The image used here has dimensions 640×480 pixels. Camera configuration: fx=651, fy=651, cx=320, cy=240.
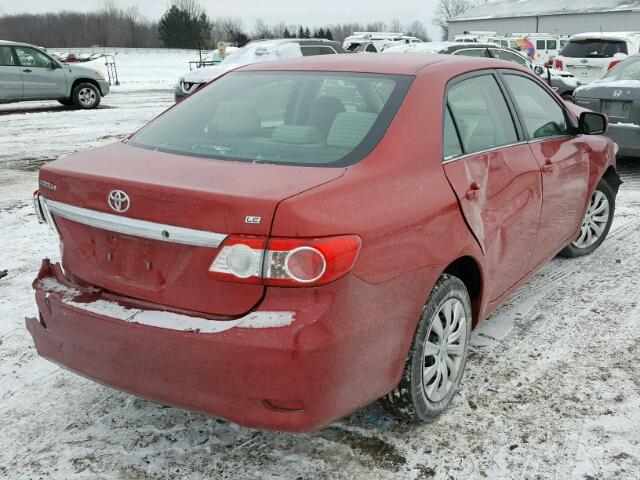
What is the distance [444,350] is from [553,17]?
2411 inches

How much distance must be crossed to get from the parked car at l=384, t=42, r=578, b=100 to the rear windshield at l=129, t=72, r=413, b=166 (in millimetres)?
9275

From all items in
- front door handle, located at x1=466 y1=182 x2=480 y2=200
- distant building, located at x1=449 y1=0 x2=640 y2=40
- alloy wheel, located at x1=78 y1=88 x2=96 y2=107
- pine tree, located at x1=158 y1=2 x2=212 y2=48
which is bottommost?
front door handle, located at x1=466 y1=182 x2=480 y2=200

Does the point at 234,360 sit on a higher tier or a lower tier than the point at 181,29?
lower

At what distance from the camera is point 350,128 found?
280cm

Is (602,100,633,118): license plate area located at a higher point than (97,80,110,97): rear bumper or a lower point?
lower

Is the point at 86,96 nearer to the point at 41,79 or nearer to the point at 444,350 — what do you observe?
the point at 41,79

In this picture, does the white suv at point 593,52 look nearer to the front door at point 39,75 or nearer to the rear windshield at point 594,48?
the rear windshield at point 594,48

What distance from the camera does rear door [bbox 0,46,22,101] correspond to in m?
15.7

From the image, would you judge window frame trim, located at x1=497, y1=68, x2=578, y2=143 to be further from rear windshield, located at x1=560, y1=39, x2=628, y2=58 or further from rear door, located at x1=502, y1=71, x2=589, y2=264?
rear windshield, located at x1=560, y1=39, x2=628, y2=58

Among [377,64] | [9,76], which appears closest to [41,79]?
[9,76]

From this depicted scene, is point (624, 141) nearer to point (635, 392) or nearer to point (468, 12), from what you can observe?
point (635, 392)

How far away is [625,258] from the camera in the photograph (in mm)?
5168

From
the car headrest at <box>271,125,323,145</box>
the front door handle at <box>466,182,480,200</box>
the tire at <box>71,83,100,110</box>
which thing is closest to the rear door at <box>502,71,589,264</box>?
the front door handle at <box>466,182,480,200</box>

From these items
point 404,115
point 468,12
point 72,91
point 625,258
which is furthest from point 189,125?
point 468,12
